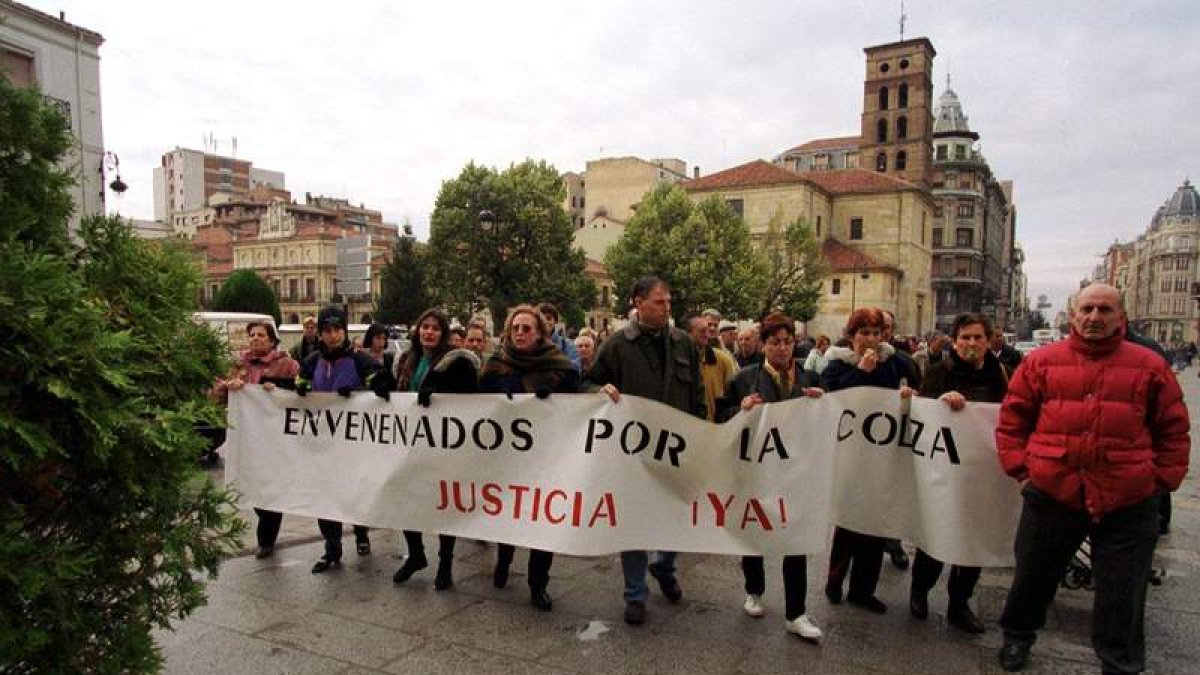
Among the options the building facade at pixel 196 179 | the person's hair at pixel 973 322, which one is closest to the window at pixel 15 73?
the person's hair at pixel 973 322

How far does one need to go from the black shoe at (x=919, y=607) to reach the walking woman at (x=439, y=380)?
111 inches

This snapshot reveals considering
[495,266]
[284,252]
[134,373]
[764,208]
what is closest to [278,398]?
[134,373]

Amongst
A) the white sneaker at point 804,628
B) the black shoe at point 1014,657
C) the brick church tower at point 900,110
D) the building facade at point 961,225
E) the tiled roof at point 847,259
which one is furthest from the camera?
the building facade at point 961,225

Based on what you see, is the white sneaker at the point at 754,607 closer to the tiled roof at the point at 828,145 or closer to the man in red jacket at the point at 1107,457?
the man in red jacket at the point at 1107,457

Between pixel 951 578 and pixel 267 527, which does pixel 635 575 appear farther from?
pixel 267 527

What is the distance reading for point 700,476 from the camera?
167 inches

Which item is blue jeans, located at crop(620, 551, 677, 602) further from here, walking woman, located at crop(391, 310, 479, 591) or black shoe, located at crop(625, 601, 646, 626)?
walking woman, located at crop(391, 310, 479, 591)

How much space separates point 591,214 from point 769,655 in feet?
249

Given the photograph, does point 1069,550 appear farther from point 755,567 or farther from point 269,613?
point 269,613

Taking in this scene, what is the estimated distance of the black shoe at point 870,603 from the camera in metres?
4.53

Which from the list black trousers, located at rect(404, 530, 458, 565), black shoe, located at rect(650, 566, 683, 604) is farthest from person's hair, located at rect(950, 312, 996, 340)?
black trousers, located at rect(404, 530, 458, 565)

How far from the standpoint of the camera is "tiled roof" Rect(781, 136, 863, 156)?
3873 inches

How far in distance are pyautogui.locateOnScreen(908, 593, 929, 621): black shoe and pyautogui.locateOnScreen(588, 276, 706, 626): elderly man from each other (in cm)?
136

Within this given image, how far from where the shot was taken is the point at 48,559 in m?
2.16
